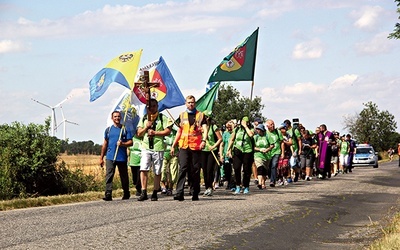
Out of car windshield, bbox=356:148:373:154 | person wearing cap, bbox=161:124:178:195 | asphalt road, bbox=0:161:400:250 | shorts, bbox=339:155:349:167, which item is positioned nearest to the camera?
asphalt road, bbox=0:161:400:250

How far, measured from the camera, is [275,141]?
74.0 feet

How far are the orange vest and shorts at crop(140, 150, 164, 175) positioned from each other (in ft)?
1.65

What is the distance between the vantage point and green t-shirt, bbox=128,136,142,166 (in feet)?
61.1

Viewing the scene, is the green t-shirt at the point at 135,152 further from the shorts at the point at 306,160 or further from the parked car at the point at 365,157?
the parked car at the point at 365,157

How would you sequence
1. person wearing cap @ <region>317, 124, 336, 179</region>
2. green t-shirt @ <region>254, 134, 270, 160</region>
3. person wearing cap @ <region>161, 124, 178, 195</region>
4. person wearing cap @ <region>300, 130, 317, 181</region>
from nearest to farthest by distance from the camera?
person wearing cap @ <region>161, 124, 178, 195</region>, green t-shirt @ <region>254, 134, 270, 160</region>, person wearing cap @ <region>300, 130, 317, 181</region>, person wearing cap @ <region>317, 124, 336, 179</region>

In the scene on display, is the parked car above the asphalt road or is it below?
above

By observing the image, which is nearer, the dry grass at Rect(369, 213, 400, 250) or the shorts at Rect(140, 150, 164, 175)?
the dry grass at Rect(369, 213, 400, 250)

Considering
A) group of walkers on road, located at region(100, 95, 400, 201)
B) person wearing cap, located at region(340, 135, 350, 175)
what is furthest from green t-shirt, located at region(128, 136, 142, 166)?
person wearing cap, located at region(340, 135, 350, 175)

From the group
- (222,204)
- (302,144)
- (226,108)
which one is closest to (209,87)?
(302,144)

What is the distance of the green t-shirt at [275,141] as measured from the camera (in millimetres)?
22500

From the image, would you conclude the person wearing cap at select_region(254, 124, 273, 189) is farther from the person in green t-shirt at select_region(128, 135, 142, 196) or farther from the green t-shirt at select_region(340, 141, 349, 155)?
the green t-shirt at select_region(340, 141, 349, 155)

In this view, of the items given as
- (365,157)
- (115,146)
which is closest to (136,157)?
(115,146)

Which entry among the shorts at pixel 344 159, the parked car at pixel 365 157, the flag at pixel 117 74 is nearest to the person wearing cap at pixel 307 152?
the shorts at pixel 344 159

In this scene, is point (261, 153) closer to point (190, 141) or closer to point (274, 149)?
point (274, 149)
